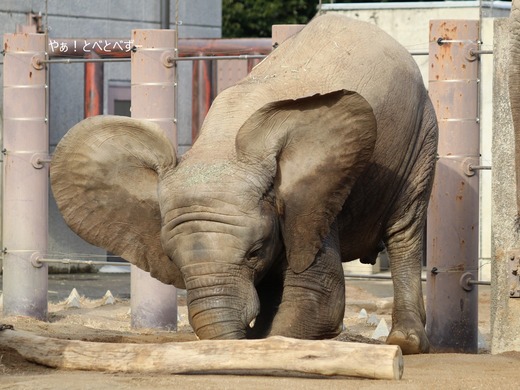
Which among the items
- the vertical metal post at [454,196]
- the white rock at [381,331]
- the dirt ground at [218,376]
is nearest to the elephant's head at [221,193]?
the dirt ground at [218,376]

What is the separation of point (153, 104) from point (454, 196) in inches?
89.5

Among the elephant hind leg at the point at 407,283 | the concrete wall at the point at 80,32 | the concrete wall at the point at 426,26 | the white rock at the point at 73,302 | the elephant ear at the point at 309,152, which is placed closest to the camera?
the elephant ear at the point at 309,152

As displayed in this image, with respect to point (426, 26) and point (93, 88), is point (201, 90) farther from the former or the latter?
point (426, 26)

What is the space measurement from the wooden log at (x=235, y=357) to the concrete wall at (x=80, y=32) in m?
9.63

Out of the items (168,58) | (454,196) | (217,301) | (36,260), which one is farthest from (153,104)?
(217,301)

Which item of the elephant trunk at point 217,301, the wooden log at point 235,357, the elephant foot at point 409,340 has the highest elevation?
the elephant trunk at point 217,301

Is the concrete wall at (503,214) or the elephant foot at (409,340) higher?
the concrete wall at (503,214)

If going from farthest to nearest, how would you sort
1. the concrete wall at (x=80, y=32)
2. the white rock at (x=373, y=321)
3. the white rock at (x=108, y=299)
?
the concrete wall at (x=80, y=32)
the white rock at (x=108, y=299)
the white rock at (x=373, y=321)

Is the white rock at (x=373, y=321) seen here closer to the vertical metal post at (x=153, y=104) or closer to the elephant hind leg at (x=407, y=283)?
the vertical metal post at (x=153, y=104)

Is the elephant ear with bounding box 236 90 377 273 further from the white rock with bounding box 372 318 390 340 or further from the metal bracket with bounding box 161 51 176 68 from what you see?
the metal bracket with bounding box 161 51 176 68

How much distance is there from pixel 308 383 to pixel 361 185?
2.24 m

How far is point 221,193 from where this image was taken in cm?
686

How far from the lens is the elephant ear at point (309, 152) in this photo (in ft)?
23.6

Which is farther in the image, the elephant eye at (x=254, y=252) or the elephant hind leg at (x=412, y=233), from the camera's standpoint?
the elephant hind leg at (x=412, y=233)
